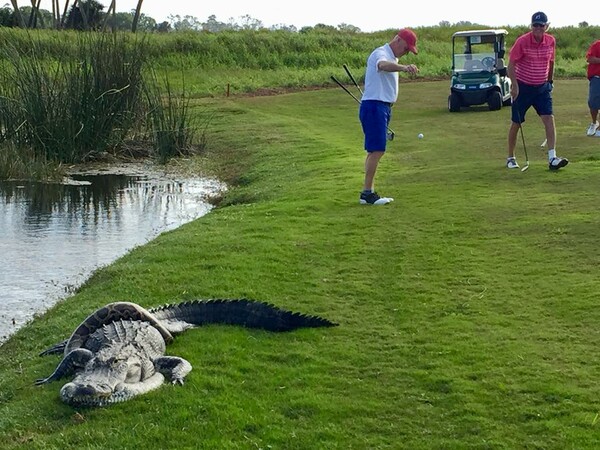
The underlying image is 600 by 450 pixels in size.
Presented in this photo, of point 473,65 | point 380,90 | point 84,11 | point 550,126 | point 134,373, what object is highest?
point 84,11

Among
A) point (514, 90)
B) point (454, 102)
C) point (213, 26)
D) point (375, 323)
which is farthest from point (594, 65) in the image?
point (213, 26)

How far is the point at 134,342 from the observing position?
4.92 meters

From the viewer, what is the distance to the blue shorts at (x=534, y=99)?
390 inches

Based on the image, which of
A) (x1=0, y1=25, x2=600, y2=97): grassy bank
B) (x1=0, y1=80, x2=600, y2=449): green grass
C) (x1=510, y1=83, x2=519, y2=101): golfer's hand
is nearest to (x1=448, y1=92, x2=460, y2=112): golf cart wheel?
(x1=0, y1=25, x2=600, y2=97): grassy bank

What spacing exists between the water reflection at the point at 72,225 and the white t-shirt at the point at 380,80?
2.92 metres

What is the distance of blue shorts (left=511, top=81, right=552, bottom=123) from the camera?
32.5ft

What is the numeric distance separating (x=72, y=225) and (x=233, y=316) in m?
5.45

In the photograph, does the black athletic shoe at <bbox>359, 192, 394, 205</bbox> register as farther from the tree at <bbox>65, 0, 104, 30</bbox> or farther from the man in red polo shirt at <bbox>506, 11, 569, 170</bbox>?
the tree at <bbox>65, 0, 104, 30</bbox>

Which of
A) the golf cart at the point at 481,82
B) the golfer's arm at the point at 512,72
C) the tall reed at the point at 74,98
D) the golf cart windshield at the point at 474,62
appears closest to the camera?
the golfer's arm at the point at 512,72

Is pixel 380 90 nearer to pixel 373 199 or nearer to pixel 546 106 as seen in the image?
pixel 373 199

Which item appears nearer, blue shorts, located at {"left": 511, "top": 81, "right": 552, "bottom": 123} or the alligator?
the alligator

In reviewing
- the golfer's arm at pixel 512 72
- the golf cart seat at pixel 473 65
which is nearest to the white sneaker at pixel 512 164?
the golfer's arm at pixel 512 72

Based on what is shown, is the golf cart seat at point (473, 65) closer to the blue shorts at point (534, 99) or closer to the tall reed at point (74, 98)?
the tall reed at point (74, 98)

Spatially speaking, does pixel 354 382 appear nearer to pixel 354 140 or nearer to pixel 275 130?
pixel 354 140
